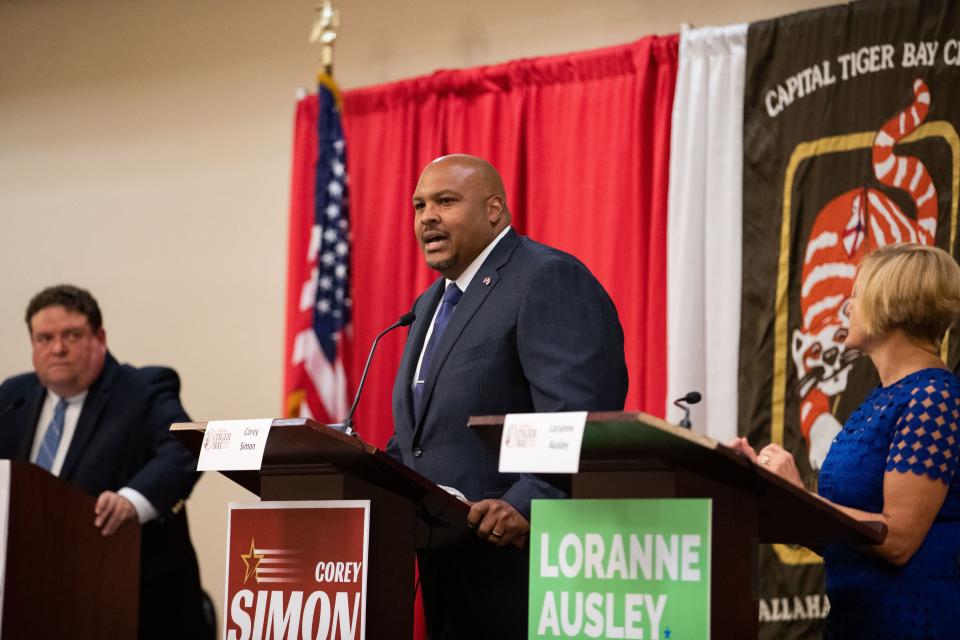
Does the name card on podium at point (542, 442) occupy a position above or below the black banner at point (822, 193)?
below

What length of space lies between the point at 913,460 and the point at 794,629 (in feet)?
8.21

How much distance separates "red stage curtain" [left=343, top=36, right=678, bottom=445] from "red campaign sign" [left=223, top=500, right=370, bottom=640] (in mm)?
2941

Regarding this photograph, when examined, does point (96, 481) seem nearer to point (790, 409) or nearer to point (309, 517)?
point (309, 517)

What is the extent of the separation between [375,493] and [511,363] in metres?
0.56

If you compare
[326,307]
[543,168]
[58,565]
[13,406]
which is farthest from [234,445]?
[326,307]

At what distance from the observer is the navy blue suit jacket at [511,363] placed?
2795mm

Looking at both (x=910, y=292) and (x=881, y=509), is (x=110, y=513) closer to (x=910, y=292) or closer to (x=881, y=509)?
(x=881, y=509)

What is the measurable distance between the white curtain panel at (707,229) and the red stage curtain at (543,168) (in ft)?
0.37

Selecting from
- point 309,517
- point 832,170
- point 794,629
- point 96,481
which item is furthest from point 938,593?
point 96,481

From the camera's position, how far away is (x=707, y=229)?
5.16 metres

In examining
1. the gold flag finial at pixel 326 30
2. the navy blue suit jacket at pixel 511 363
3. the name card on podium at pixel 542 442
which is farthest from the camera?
the gold flag finial at pixel 326 30

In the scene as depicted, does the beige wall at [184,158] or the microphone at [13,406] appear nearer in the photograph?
the microphone at [13,406]

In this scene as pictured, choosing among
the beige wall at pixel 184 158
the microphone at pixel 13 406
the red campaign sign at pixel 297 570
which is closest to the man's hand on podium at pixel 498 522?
the red campaign sign at pixel 297 570

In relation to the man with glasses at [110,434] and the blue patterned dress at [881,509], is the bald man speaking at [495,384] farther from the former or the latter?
the man with glasses at [110,434]
